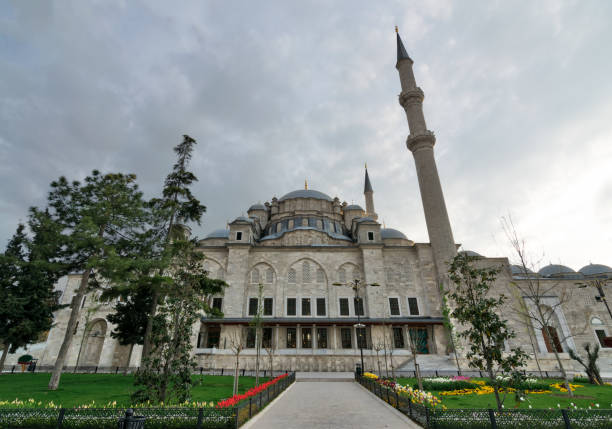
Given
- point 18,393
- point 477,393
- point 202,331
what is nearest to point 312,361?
point 202,331

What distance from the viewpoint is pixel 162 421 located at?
22.0ft

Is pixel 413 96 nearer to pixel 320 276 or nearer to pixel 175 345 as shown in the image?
pixel 320 276

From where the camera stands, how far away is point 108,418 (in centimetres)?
670

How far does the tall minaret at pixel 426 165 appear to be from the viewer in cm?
2808

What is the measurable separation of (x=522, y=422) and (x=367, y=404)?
5.03 m

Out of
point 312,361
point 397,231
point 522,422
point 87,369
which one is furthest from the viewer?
point 397,231

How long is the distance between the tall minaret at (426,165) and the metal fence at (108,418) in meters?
24.0

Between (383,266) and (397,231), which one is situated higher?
(397,231)

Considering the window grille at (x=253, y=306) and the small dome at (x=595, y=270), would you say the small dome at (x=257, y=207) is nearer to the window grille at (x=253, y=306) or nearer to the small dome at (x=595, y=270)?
the window grille at (x=253, y=306)

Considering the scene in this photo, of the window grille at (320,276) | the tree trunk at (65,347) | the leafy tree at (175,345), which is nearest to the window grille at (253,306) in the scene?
the window grille at (320,276)

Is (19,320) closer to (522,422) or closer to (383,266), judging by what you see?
(522,422)

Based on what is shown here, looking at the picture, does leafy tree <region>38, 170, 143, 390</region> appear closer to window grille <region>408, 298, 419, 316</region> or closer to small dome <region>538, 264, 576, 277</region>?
window grille <region>408, 298, 419, 316</region>

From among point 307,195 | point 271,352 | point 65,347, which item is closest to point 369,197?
point 307,195

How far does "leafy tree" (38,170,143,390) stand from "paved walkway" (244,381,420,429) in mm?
10856
